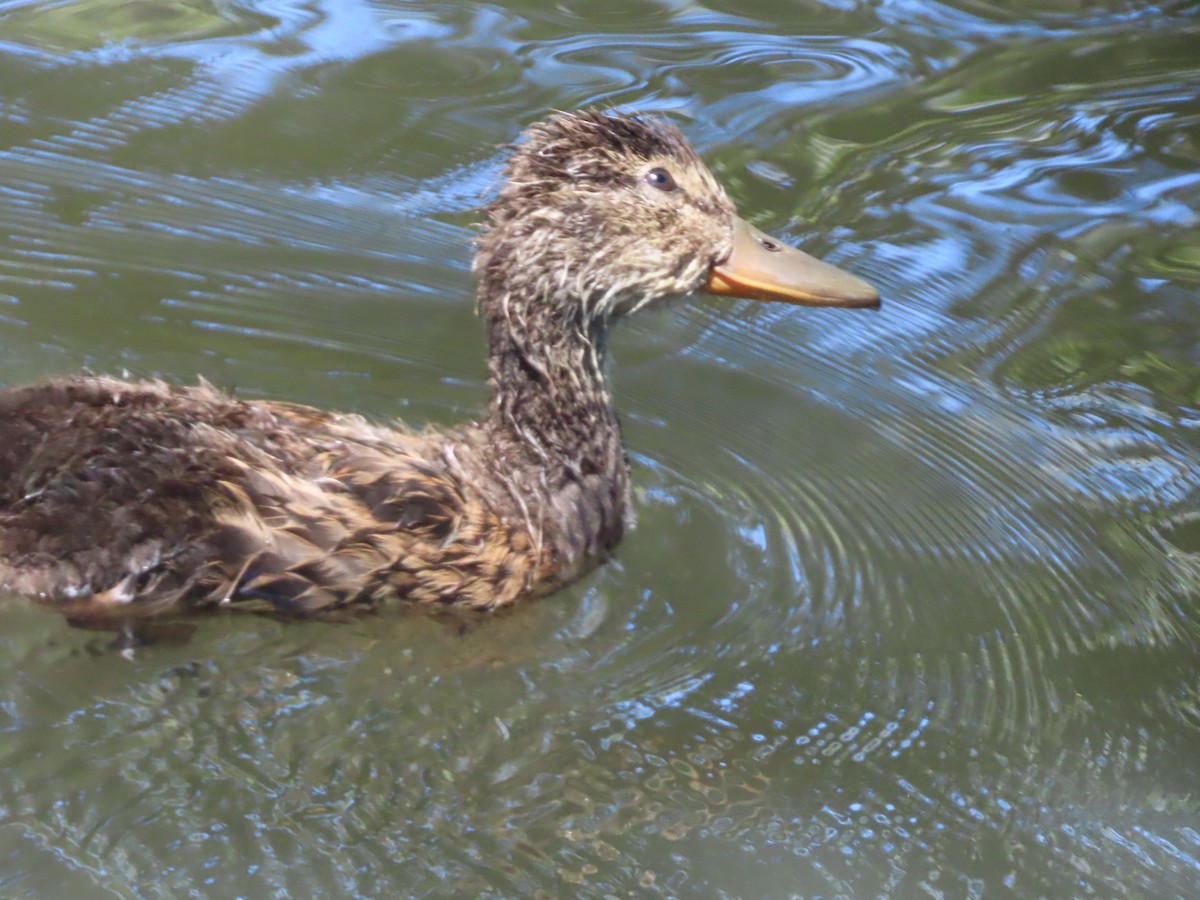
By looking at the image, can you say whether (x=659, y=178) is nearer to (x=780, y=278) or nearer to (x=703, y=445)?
(x=780, y=278)

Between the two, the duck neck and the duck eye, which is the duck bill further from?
the duck neck

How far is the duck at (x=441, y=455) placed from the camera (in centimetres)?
383

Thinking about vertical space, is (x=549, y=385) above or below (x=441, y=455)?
above

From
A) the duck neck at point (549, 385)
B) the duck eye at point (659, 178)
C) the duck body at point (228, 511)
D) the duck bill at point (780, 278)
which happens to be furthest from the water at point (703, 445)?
the duck eye at point (659, 178)

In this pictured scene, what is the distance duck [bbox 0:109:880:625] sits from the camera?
383cm

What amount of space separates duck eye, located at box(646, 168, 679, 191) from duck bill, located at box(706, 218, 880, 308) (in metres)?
0.25

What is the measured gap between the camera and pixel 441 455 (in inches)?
167

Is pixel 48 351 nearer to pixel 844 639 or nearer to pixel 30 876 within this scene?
pixel 30 876

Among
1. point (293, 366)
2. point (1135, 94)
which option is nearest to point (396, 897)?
point (293, 366)

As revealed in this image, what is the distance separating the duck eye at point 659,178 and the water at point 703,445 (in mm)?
988

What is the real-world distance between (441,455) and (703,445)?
113 cm

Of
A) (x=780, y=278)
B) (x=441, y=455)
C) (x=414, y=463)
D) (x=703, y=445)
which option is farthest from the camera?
(x=703, y=445)

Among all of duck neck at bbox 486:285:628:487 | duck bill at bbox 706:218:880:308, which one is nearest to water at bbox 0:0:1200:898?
duck neck at bbox 486:285:628:487

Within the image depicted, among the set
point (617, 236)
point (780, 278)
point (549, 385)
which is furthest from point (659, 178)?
point (549, 385)
